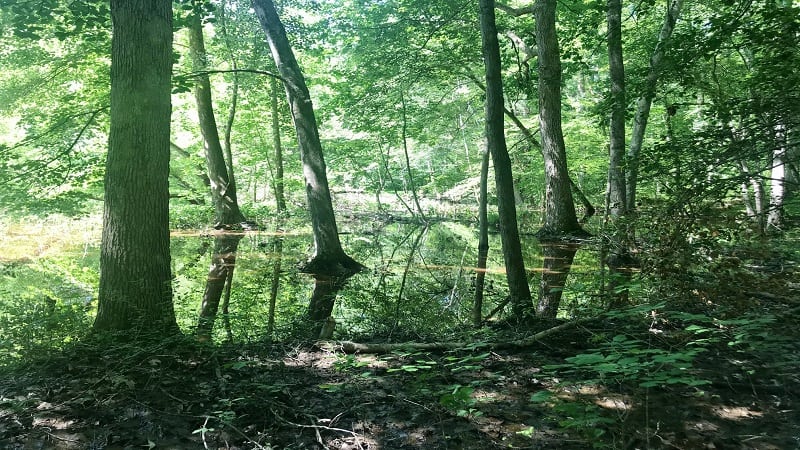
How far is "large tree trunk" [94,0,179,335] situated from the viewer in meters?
4.26

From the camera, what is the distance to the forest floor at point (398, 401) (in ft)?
8.65

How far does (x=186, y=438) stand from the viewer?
2791 mm

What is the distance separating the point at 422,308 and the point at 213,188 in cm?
1283

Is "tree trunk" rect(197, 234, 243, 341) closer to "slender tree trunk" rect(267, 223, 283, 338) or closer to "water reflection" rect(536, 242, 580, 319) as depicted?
"slender tree trunk" rect(267, 223, 283, 338)

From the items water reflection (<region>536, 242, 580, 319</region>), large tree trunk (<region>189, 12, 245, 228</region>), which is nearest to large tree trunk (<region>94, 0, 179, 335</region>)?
water reflection (<region>536, 242, 580, 319</region>)

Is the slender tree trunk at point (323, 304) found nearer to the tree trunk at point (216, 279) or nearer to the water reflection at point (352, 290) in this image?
the water reflection at point (352, 290)

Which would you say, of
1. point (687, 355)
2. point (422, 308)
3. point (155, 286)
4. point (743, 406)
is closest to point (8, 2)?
point (155, 286)

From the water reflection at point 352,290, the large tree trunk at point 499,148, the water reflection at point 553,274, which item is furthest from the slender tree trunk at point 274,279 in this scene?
the water reflection at point 553,274

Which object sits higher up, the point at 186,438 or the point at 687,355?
the point at 687,355

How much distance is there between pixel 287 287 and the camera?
843cm

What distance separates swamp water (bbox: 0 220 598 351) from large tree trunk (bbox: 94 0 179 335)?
1.74 ft

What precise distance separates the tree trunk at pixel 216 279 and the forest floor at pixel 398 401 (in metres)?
0.82

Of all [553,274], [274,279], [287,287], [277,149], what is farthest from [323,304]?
[277,149]

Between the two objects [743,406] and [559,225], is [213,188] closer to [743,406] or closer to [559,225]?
[559,225]
